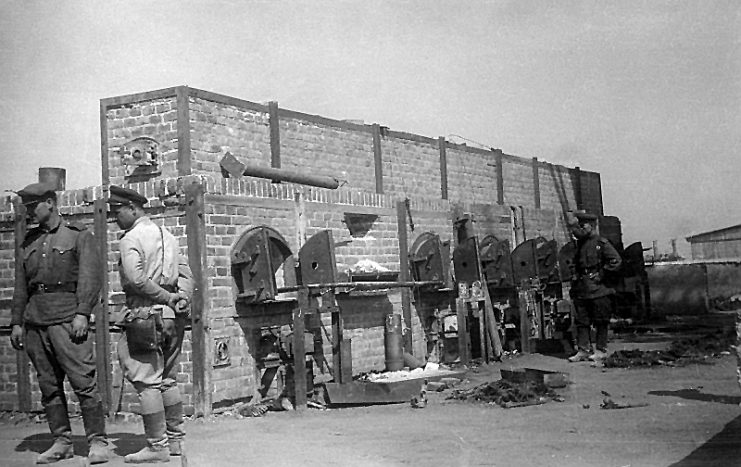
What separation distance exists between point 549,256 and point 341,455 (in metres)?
9.64

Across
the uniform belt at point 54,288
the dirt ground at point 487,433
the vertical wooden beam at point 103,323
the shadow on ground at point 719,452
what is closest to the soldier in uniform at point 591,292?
the dirt ground at point 487,433

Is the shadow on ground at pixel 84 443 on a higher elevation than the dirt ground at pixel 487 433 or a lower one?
higher

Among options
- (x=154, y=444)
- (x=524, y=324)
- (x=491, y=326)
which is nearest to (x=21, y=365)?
(x=154, y=444)

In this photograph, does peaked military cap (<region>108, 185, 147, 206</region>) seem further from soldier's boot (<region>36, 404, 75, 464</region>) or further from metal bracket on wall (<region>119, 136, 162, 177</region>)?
metal bracket on wall (<region>119, 136, 162, 177</region>)

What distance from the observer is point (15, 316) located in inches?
268

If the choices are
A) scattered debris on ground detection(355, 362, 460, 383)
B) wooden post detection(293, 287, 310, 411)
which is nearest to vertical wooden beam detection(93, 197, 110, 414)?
wooden post detection(293, 287, 310, 411)

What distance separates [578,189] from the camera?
22188 millimetres

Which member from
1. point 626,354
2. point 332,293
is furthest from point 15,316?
point 626,354

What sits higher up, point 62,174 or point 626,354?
point 62,174

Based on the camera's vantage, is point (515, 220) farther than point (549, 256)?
Yes

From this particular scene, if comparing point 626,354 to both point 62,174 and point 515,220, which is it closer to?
point 515,220

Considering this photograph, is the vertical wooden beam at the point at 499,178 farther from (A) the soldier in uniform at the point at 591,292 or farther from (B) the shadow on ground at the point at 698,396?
(B) the shadow on ground at the point at 698,396

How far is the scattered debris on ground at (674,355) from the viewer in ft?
38.0

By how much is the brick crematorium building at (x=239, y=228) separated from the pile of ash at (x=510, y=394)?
1524mm
